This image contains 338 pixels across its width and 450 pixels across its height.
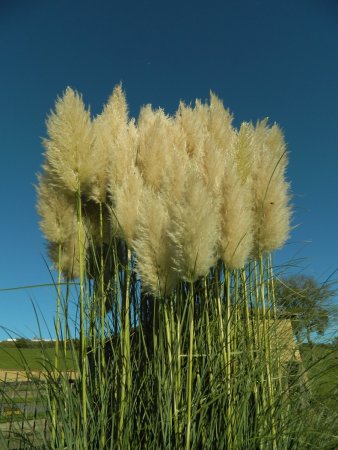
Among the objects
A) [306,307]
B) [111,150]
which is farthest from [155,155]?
[306,307]

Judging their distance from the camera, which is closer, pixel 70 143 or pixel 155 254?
pixel 155 254

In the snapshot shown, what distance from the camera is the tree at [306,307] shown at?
9.30 ft

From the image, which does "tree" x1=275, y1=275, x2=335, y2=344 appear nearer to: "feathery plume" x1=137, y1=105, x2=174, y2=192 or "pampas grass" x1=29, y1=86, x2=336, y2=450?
"pampas grass" x1=29, y1=86, x2=336, y2=450

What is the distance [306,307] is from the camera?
Answer: 9.51ft

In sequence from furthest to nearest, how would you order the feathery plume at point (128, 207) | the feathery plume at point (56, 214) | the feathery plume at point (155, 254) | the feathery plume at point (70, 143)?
the feathery plume at point (56, 214)
the feathery plume at point (70, 143)
the feathery plume at point (128, 207)
the feathery plume at point (155, 254)

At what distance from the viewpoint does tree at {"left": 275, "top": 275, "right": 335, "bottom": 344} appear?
9.30 feet

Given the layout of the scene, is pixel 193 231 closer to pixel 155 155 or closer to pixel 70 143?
pixel 155 155

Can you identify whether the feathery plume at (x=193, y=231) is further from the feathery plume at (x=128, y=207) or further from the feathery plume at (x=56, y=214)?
the feathery plume at (x=56, y=214)

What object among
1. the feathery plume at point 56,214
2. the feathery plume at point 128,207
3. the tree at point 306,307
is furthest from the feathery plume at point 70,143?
the tree at point 306,307

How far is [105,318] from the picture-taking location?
2.62 meters

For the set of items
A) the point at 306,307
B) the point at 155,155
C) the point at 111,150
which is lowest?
the point at 306,307

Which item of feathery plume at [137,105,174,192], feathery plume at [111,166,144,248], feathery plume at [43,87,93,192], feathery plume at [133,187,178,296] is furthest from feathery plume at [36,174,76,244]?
feathery plume at [133,187,178,296]

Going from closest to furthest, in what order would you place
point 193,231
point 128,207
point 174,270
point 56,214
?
point 193,231 → point 174,270 → point 128,207 → point 56,214

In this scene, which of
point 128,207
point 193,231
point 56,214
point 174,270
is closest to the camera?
point 193,231
